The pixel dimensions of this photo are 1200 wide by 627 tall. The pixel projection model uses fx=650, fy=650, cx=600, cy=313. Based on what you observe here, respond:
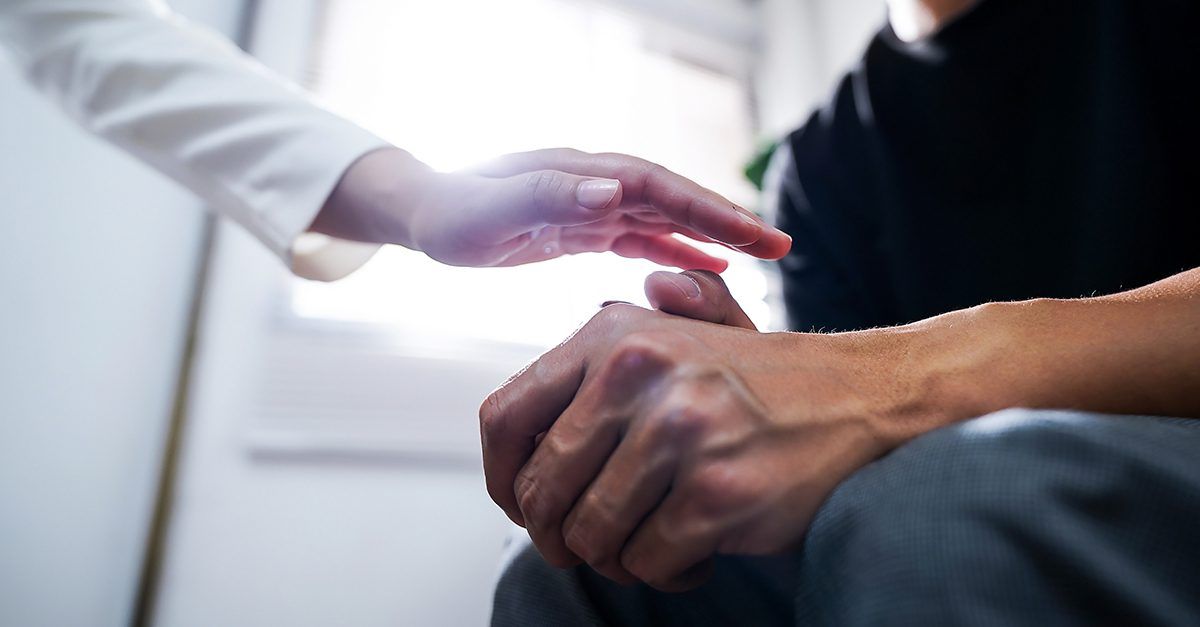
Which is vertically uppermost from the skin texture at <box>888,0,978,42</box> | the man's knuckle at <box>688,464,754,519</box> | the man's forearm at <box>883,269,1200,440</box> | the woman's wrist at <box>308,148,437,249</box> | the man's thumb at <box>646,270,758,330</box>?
the skin texture at <box>888,0,978,42</box>

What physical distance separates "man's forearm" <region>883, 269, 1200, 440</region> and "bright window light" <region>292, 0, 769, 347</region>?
1.03 metres

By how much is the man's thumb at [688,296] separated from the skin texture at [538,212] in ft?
0.39

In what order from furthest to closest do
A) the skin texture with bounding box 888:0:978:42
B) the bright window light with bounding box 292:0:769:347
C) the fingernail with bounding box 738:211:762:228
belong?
the bright window light with bounding box 292:0:769:347
the skin texture with bounding box 888:0:978:42
the fingernail with bounding box 738:211:762:228

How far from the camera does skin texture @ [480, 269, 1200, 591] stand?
0.36 m

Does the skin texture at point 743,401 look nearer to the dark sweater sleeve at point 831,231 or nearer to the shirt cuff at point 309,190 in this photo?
the shirt cuff at point 309,190

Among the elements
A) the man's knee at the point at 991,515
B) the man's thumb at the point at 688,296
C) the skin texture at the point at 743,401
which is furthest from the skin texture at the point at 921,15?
the man's knee at the point at 991,515

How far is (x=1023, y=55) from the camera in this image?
0.95 meters

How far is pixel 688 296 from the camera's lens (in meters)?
0.46

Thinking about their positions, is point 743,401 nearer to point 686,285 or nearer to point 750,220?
point 686,285

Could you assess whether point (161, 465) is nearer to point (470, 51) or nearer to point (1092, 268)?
point (470, 51)

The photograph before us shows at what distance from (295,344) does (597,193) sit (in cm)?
105

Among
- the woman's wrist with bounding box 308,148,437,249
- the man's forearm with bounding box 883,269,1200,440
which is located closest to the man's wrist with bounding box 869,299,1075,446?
the man's forearm with bounding box 883,269,1200,440

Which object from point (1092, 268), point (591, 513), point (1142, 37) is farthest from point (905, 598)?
point (1142, 37)

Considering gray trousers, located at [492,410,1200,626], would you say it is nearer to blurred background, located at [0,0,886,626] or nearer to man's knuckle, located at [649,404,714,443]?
man's knuckle, located at [649,404,714,443]
